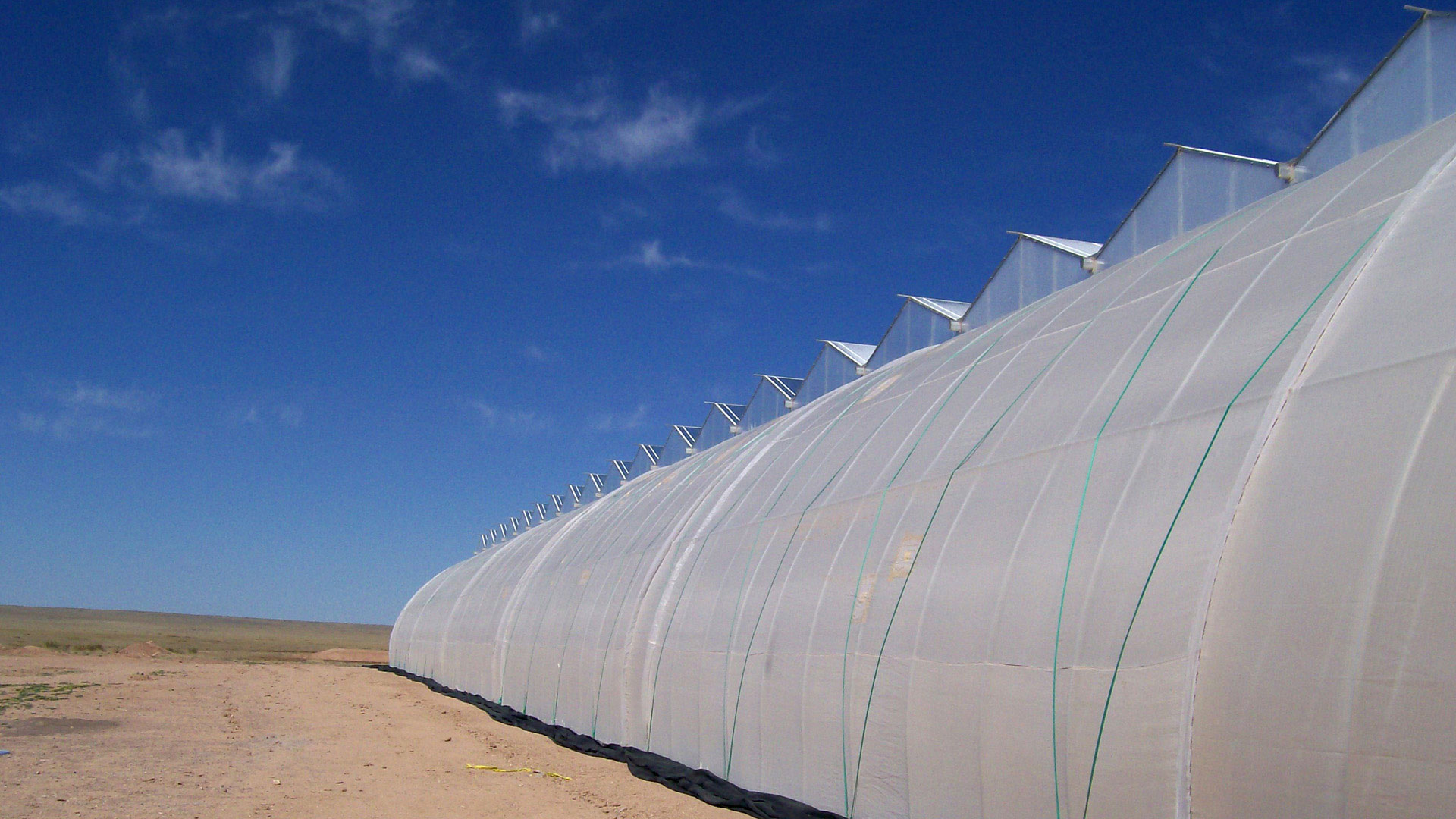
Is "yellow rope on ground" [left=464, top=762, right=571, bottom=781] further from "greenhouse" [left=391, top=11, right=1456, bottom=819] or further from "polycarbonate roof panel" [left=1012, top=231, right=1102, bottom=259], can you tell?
"polycarbonate roof panel" [left=1012, top=231, right=1102, bottom=259]

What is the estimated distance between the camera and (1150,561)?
7.54m

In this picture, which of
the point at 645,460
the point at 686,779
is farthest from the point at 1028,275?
the point at 645,460

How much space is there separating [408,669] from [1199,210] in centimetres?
4433

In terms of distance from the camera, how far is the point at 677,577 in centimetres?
1847

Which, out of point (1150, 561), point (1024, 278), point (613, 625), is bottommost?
point (613, 625)

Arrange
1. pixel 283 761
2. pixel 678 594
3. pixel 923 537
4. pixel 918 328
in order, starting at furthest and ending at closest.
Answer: pixel 918 328 < pixel 678 594 < pixel 283 761 < pixel 923 537

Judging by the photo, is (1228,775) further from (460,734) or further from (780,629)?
(460,734)

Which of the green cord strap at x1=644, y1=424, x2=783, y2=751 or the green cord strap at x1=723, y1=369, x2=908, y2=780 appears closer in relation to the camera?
the green cord strap at x1=723, y1=369, x2=908, y2=780

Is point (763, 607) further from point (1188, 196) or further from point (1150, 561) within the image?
point (1188, 196)

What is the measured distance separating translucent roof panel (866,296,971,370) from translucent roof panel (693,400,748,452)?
7.74 metres

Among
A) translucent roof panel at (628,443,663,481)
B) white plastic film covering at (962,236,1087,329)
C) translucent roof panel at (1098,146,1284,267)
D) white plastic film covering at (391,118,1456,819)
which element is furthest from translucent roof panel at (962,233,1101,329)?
translucent roof panel at (628,443,663,481)

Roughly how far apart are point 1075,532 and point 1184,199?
7.80m

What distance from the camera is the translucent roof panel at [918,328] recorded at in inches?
825

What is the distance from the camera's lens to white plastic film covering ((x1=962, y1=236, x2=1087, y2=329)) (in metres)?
17.1
